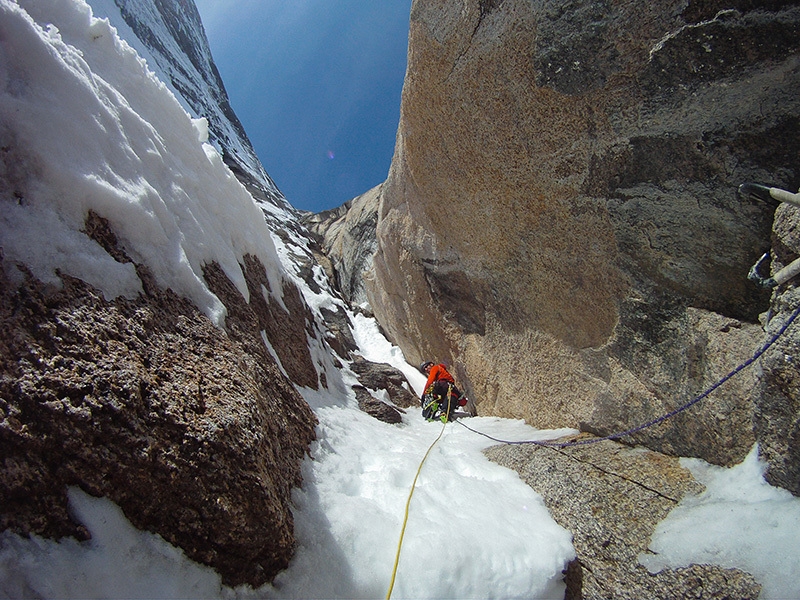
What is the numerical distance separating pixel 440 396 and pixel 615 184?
5.10m

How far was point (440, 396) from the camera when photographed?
830 centimetres

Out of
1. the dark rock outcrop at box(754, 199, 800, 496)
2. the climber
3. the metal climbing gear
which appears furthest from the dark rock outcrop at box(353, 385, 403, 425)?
the metal climbing gear

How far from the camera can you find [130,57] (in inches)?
168

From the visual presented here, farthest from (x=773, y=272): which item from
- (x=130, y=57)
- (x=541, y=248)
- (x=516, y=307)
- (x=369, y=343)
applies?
(x=369, y=343)

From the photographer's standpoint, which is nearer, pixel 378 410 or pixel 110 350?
pixel 110 350

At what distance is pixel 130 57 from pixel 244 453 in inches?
170

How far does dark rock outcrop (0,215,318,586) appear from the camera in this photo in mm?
1827

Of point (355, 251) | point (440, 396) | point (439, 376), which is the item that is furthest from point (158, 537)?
point (355, 251)

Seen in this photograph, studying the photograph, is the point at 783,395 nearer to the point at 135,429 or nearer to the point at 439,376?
the point at 135,429

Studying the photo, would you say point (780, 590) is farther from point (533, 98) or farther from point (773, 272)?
point (533, 98)

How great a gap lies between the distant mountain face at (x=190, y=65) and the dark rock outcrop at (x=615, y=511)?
117 ft

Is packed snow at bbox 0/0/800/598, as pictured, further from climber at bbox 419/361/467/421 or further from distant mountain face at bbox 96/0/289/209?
distant mountain face at bbox 96/0/289/209

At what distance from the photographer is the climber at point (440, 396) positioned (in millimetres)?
7934

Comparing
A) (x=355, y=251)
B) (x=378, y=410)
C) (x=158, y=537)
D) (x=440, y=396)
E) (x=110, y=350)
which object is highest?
(x=355, y=251)
